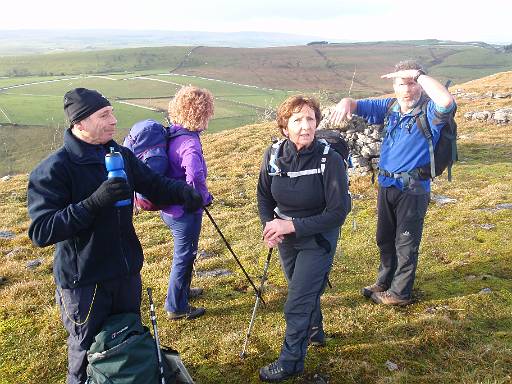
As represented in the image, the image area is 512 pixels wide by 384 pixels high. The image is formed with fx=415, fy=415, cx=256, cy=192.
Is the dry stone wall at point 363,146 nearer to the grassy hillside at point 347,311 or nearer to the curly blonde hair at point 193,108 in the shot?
the grassy hillside at point 347,311

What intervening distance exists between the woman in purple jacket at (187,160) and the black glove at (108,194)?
7.81ft

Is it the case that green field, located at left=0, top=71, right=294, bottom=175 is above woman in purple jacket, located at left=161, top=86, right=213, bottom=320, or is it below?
below

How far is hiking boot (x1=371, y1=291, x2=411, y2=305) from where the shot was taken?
26.1ft

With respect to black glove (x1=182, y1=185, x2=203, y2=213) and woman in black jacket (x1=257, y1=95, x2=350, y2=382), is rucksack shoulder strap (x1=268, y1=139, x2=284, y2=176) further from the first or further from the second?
black glove (x1=182, y1=185, x2=203, y2=213)

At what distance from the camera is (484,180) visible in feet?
54.7

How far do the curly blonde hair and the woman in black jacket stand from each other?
146 centimetres

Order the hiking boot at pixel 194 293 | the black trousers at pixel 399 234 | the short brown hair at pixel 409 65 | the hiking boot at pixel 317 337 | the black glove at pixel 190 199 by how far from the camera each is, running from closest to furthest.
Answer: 1. the black glove at pixel 190 199
2. the short brown hair at pixel 409 65
3. the hiking boot at pixel 317 337
4. the black trousers at pixel 399 234
5. the hiking boot at pixel 194 293

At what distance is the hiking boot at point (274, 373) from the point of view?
6.02 metres

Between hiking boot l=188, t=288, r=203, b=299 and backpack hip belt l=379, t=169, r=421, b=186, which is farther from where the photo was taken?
hiking boot l=188, t=288, r=203, b=299

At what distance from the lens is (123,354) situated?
15.4ft

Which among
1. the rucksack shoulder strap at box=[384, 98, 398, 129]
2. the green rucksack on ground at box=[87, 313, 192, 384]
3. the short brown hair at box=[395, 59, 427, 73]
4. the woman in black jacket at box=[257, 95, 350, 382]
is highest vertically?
the short brown hair at box=[395, 59, 427, 73]

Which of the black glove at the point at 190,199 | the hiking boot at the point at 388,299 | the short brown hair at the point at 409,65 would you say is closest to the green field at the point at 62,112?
the hiking boot at the point at 388,299

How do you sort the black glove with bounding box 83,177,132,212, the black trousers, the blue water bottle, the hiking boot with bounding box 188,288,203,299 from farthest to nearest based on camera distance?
1. the hiking boot with bounding box 188,288,203,299
2. the black trousers
3. the blue water bottle
4. the black glove with bounding box 83,177,132,212

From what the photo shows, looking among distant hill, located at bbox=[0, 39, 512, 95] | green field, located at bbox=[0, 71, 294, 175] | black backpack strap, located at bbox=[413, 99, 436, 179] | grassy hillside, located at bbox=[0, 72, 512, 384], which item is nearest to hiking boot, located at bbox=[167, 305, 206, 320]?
grassy hillside, located at bbox=[0, 72, 512, 384]
